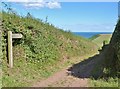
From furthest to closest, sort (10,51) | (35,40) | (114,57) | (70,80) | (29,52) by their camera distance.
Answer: (35,40), (29,52), (10,51), (70,80), (114,57)

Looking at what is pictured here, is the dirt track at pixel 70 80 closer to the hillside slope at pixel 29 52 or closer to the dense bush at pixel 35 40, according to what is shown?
the hillside slope at pixel 29 52

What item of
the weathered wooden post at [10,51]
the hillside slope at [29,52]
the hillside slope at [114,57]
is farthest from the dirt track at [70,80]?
the weathered wooden post at [10,51]

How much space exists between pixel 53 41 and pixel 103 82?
7567mm

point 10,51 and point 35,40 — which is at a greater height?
point 35,40

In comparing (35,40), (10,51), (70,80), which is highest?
(35,40)

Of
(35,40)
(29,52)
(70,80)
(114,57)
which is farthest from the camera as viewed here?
(35,40)

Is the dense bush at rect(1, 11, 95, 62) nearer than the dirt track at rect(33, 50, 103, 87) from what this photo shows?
No

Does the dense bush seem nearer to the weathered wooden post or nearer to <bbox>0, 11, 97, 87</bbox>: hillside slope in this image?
<bbox>0, 11, 97, 87</bbox>: hillside slope

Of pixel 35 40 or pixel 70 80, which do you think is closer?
pixel 70 80

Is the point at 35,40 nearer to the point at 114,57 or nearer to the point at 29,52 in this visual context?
the point at 29,52

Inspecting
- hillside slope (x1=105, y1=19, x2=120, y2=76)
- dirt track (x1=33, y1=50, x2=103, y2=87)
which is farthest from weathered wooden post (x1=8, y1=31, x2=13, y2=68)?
hillside slope (x1=105, y1=19, x2=120, y2=76)

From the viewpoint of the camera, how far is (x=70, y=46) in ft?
63.8

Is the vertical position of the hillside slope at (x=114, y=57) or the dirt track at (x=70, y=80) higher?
the hillside slope at (x=114, y=57)

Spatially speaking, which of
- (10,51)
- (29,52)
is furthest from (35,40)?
(10,51)
